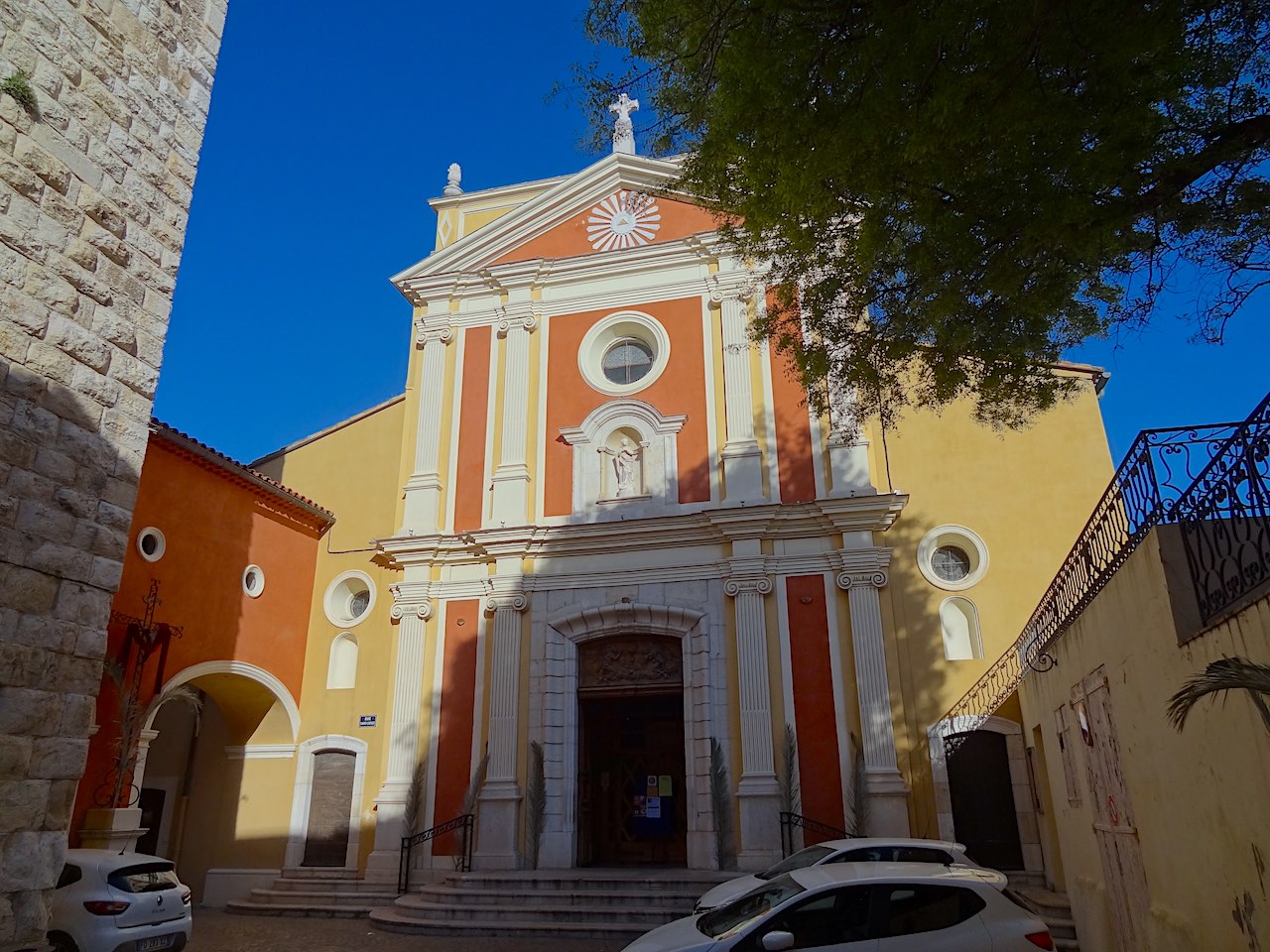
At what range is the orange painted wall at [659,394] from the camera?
1584cm

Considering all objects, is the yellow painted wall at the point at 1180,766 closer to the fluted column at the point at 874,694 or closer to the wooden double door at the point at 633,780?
the fluted column at the point at 874,694

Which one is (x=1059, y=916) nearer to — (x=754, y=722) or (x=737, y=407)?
(x=754, y=722)

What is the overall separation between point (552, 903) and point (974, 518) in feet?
28.0

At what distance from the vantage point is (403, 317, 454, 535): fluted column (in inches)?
648

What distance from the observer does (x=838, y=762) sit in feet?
44.7

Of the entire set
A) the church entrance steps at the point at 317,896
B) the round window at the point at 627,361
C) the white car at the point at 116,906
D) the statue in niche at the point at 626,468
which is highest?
the round window at the point at 627,361

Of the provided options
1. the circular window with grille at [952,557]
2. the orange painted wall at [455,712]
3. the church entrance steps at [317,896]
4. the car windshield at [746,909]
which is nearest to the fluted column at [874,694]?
the circular window with grille at [952,557]

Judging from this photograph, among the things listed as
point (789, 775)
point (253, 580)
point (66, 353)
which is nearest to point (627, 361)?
point (253, 580)

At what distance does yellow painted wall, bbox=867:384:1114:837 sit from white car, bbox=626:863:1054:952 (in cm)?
776

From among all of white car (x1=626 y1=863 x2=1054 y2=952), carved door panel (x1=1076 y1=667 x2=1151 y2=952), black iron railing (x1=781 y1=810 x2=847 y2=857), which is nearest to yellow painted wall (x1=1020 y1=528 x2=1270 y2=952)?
carved door panel (x1=1076 y1=667 x2=1151 y2=952)

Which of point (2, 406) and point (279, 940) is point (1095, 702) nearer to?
point (2, 406)

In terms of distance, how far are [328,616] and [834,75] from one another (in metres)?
13.5

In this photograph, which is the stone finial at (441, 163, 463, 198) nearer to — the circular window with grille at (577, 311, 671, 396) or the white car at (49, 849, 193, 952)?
the circular window with grille at (577, 311, 671, 396)

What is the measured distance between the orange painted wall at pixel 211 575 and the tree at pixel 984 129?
30.4 ft
